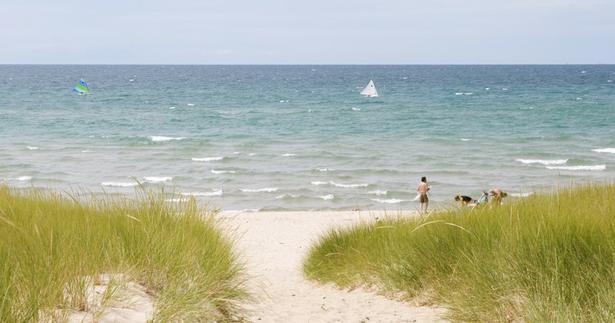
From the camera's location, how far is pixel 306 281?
10.6 meters

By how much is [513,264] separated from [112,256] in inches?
123

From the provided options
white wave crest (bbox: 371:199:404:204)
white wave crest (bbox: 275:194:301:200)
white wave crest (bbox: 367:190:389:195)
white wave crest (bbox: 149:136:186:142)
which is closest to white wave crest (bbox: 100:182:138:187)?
white wave crest (bbox: 275:194:301:200)

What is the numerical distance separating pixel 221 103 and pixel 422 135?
118ft

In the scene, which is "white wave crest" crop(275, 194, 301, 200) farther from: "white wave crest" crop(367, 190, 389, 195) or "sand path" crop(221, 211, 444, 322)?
"sand path" crop(221, 211, 444, 322)

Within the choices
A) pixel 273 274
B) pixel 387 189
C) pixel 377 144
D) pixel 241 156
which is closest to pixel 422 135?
pixel 377 144

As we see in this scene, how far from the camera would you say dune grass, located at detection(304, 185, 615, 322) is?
5.47m

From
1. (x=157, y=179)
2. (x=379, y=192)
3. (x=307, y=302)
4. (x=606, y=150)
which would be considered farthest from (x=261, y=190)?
(x=307, y=302)

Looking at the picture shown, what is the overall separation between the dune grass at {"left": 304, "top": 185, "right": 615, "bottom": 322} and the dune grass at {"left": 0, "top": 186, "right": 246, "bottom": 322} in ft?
6.01

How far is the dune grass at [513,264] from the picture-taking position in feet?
17.9

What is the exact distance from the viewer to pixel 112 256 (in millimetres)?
5832

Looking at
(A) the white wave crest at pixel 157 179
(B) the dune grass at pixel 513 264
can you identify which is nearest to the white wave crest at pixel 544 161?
(A) the white wave crest at pixel 157 179

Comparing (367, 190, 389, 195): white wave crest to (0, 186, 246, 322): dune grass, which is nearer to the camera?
(0, 186, 246, 322): dune grass

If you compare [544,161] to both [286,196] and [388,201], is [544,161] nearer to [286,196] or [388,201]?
[388,201]

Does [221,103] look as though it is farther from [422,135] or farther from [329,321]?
[329,321]
